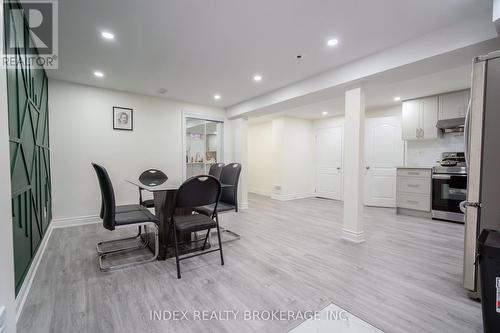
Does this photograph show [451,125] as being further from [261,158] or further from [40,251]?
[40,251]

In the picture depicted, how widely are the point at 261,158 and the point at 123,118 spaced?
422 centimetres

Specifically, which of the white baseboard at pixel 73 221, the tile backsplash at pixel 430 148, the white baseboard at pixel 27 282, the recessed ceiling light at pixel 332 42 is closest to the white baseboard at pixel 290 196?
the tile backsplash at pixel 430 148

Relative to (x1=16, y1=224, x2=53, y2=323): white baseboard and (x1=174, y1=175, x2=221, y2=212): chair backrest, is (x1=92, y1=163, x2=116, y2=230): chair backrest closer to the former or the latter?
(x1=174, y1=175, x2=221, y2=212): chair backrest

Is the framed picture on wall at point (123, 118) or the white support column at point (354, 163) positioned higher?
the framed picture on wall at point (123, 118)

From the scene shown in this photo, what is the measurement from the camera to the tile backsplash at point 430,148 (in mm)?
4414

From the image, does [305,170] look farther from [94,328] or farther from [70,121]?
[94,328]

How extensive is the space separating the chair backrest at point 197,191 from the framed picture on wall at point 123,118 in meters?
2.88

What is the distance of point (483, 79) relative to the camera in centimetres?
166

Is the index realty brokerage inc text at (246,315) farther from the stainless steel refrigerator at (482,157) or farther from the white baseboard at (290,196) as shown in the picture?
the white baseboard at (290,196)

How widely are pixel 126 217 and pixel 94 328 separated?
992 mm

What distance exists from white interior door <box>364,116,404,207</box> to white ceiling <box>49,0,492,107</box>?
3.13m

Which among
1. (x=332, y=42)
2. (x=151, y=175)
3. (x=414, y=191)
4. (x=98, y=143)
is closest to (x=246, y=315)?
(x=332, y=42)

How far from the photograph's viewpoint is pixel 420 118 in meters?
4.61

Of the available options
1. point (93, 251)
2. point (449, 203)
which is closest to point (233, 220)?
point (93, 251)
